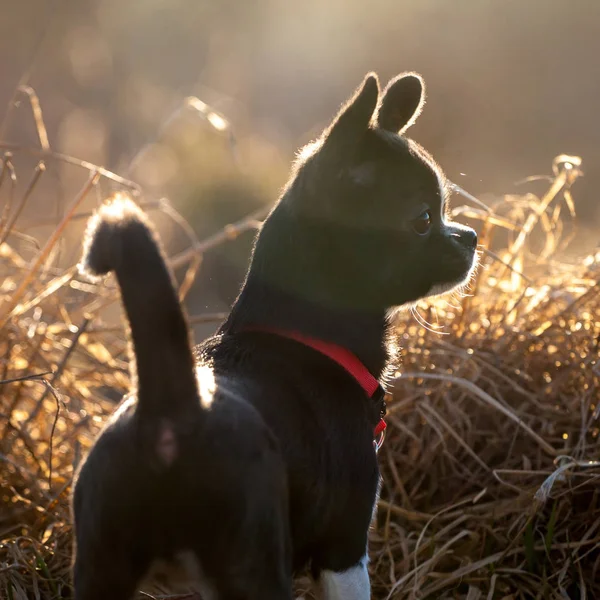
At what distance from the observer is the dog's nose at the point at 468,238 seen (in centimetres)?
241

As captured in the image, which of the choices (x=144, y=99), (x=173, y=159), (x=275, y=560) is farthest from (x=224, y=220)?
(x=275, y=560)

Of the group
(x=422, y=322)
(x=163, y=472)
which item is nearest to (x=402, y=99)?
(x=422, y=322)

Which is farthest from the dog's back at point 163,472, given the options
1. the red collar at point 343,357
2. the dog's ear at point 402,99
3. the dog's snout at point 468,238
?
the dog's ear at point 402,99

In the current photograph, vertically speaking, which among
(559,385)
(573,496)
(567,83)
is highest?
(567,83)

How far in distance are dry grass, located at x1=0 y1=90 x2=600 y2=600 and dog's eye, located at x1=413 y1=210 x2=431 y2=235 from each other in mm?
586

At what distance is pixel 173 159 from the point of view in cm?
776

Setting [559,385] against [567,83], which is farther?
[567,83]

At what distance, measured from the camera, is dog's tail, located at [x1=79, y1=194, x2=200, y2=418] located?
1587mm

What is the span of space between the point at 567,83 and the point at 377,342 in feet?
27.7

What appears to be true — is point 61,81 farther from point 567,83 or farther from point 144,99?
point 567,83

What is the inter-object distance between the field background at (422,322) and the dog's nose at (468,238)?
0.43 meters

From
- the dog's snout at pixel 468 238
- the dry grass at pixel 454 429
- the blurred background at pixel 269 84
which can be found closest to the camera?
the dog's snout at pixel 468 238

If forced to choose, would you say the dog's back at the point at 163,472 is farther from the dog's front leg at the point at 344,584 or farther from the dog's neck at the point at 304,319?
the dog's neck at the point at 304,319

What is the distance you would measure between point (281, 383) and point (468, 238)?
739mm
